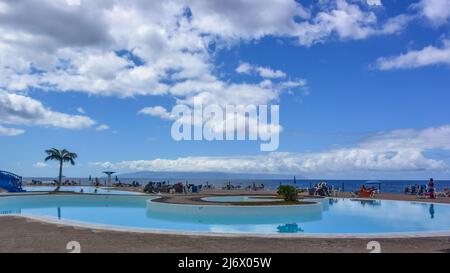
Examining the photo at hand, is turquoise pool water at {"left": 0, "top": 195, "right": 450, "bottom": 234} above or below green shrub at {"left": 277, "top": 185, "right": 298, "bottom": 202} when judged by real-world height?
below

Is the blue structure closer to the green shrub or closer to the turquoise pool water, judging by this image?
the turquoise pool water

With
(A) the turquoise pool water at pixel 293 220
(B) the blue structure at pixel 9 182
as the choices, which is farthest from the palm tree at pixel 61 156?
(A) the turquoise pool water at pixel 293 220

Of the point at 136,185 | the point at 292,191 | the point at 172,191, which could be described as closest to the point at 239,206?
the point at 292,191

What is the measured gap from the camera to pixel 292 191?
2488 cm

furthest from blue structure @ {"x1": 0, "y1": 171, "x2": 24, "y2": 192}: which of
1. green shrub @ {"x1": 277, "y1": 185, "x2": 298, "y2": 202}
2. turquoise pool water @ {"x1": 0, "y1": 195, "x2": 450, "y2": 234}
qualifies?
green shrub @ {"x1": 277, "y1": 185, "x2": 298, "y2": 202}

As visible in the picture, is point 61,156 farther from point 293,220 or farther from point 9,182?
point 293,220

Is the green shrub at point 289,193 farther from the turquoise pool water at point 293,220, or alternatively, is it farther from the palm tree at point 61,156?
the palm tree at point 61,156

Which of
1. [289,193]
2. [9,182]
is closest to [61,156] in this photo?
[9,182]

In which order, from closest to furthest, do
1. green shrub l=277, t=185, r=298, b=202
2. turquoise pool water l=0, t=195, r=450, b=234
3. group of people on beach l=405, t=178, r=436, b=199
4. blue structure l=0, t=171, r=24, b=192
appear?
turquoise pool water l=0, t=195, r=450, b=234, green shrub l=277, t=185, r=298, b=202, group of people on beach l=405, t=178, r=436, b=199, blue structure l=0, t=171, r=24, b=192

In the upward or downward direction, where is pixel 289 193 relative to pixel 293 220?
upward

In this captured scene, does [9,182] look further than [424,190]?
Yes
